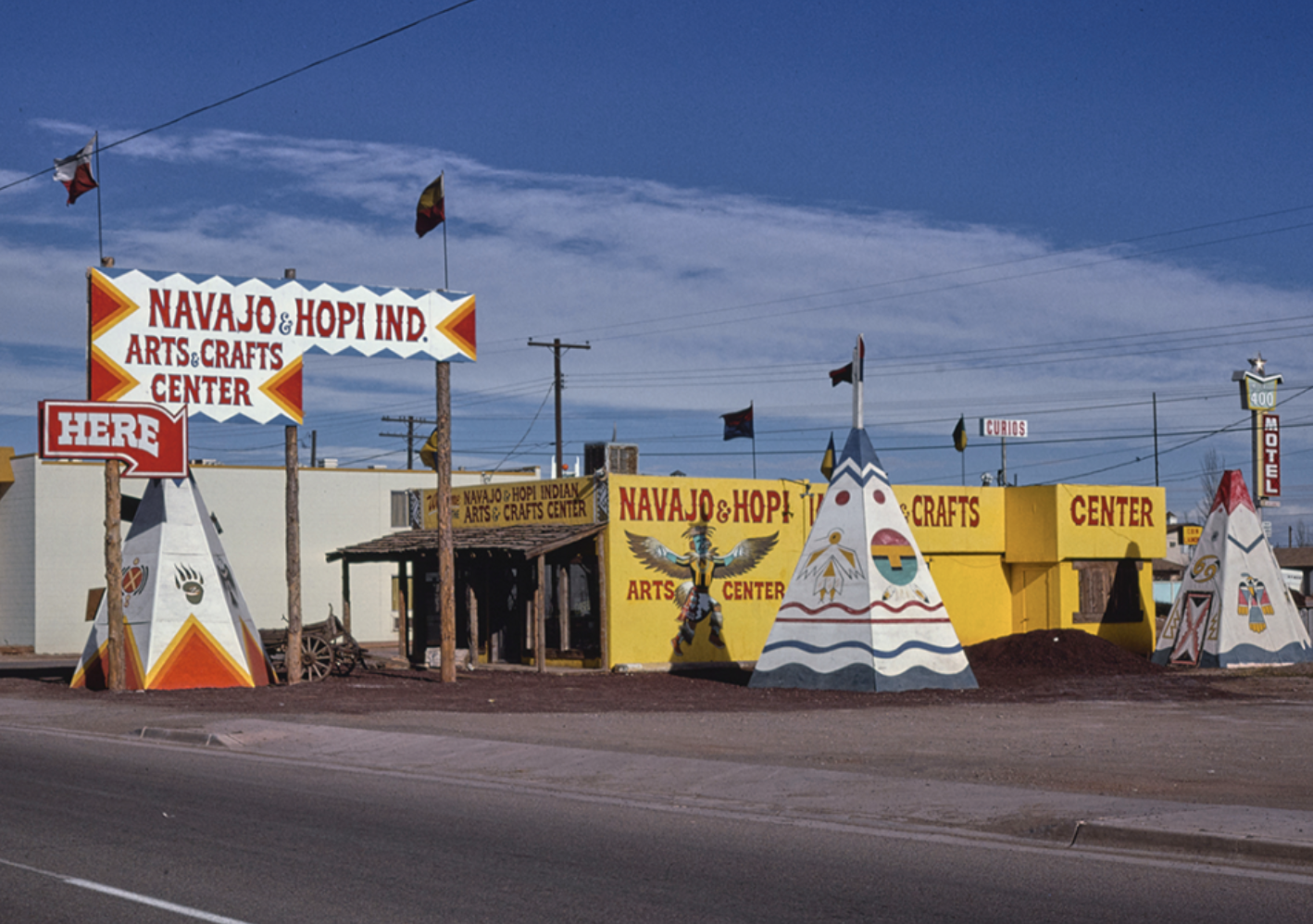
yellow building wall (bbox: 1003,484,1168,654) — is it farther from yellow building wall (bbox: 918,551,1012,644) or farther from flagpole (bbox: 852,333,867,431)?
flagpole (bbox: 852,333,867,431)

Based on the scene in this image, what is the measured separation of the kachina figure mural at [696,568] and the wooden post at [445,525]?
459 cm

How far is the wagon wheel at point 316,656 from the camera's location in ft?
92.1

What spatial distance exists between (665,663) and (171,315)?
1242cm

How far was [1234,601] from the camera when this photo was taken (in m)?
30.5

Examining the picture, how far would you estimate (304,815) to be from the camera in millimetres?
11039

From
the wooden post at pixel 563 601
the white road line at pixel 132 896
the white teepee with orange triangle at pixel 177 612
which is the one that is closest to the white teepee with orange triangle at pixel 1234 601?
the wooden post at pixel 563 601

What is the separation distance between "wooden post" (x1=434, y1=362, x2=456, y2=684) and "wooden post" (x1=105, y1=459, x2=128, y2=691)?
5696 mm

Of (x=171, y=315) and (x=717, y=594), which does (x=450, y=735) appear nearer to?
(x=171, y=315)

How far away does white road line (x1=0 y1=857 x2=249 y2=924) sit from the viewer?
24.4 ft

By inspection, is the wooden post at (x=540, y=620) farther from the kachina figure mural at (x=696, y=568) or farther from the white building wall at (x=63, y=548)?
the white building wall at (x=63, y=548)

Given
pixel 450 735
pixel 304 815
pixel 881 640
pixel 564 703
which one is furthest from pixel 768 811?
pixel 881 640

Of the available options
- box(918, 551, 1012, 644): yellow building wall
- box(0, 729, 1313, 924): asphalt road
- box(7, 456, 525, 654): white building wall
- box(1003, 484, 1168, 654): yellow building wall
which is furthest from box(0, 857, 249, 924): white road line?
box(7, 456, 525, 654): white building wall

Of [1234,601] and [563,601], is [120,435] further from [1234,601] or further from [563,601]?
[1234,601]

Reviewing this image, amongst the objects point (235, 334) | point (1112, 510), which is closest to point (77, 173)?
point (235, 334)
